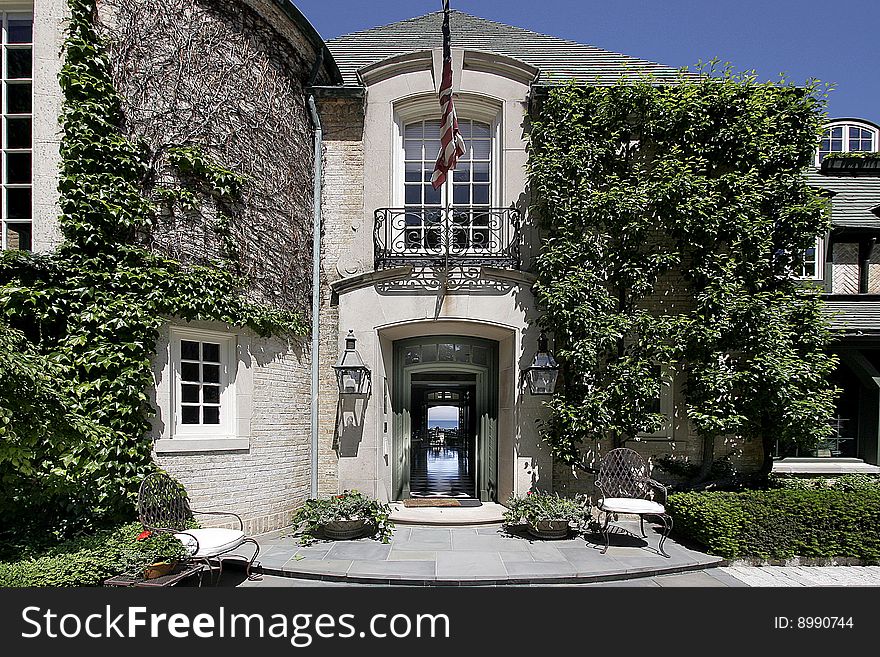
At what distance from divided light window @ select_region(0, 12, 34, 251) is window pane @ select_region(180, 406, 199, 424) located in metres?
2.77

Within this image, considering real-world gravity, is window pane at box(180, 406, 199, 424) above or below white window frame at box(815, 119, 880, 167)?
below

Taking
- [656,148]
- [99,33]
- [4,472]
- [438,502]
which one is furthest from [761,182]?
[4,472]

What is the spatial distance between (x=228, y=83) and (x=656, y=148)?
277 inches

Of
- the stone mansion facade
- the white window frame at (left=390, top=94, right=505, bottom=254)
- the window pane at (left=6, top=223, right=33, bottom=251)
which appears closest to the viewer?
the window pane at (left=6, top=223, right=33, bottom=251)

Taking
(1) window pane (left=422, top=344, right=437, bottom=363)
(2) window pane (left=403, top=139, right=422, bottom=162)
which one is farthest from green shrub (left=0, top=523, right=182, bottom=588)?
(2) window pane (left=403, top=139, right=422, bottom=162)

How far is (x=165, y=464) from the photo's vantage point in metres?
6.62

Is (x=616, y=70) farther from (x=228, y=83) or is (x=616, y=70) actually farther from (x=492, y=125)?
(x=228, y=83)

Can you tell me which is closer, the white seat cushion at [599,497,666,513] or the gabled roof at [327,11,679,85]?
the white seat cushion at [599,497,666,513]

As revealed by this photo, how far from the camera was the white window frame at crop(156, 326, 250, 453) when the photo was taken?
6.78 meters

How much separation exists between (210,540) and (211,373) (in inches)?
100

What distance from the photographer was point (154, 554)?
5.20 meters

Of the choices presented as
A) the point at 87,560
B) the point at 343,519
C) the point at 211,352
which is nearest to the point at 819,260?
the point at 343,519

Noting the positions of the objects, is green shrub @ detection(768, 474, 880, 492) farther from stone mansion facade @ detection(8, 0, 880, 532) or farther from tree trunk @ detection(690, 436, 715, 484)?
tree trunk @ detection(690, 436, 715, 484)

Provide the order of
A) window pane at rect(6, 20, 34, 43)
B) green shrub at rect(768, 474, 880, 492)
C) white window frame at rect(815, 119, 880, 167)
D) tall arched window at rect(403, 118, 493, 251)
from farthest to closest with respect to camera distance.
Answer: white window frame at rect(815, 119, 880, 167) → tall arched window at rect(403, 118, 493, 251) → green shrub at rect(768, 474, 880, 492) → window pane at rect(6, 20, 34, 43)
